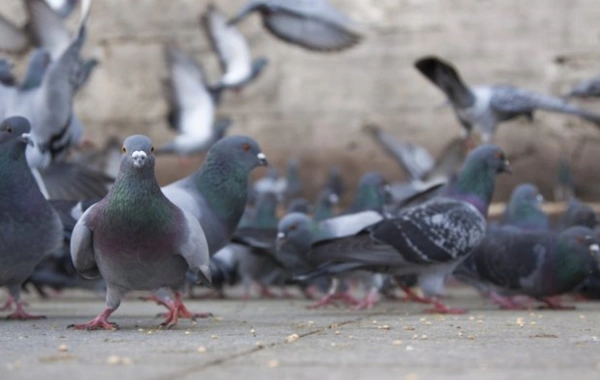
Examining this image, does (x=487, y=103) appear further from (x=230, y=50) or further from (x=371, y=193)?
(x=230, y=50)

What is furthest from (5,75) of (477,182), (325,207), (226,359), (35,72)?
(226,359)

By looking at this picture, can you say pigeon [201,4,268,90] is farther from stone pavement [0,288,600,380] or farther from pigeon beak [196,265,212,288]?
pigeon beak [196,265,212,288]

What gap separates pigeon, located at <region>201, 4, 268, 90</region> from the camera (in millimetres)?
16281

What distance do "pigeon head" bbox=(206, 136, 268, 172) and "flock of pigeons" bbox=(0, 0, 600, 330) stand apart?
0.01 m

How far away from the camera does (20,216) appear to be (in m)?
6.73

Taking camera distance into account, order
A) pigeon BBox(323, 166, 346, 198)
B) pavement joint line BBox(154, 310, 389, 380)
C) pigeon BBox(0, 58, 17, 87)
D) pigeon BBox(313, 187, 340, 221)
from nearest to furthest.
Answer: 1. pavement joint line BBox(154, 310, 389, 380)
2. pigeon BBox(0, 58, 17, 87)
3. pigeon BBox(313, 187, 340, 221)
4. pigeon BBox(323, 166, 346, 198)

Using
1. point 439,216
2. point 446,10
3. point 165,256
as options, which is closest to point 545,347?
point 165,256

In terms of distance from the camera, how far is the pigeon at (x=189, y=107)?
15570mm

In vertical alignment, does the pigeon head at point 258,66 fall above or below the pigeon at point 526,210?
above

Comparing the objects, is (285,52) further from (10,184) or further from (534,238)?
(10,184)

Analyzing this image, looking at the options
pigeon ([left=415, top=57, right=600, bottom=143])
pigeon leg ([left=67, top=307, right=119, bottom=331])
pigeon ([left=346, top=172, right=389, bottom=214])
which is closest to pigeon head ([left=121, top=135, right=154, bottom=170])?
pigeon leg ([left=67, top=307, right=119, bottom=331])

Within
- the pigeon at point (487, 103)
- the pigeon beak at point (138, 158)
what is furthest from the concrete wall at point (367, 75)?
the pigeon beak at point (138, 158)

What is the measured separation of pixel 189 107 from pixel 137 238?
1008 centimetres

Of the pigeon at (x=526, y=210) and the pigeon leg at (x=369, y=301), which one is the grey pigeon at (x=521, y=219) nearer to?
the pigeon at (x=526, y=210)
